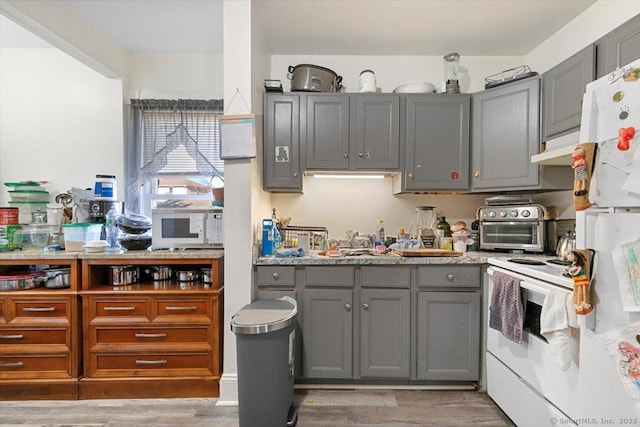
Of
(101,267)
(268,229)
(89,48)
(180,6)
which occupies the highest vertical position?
(180,6)

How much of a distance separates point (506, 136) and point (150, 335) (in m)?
2.94

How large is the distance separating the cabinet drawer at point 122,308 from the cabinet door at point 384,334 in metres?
1.49

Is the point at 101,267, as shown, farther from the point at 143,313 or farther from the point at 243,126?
the point at 243,126

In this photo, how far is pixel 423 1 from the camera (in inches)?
83.1

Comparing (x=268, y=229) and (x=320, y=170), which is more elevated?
(x=320, y=170)

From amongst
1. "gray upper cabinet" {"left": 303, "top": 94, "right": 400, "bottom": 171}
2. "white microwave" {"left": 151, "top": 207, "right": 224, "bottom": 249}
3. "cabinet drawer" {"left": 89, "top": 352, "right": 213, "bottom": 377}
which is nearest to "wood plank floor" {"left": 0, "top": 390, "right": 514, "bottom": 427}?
"cabinet drawer" {"left": 89, "top": 352, "right": 213, "bottom": 377}

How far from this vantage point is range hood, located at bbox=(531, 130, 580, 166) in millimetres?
1769

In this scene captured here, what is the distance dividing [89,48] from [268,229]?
83.2 inches

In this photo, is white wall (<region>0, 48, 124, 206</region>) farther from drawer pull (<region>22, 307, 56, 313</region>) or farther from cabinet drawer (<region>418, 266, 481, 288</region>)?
cabinet drawer (<region>418, 266, 481, 288</region>)

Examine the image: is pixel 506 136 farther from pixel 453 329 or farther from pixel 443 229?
pixel 453 329

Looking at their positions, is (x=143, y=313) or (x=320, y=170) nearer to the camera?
(x=143, y=313)

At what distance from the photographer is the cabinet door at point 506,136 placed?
2.21 metres

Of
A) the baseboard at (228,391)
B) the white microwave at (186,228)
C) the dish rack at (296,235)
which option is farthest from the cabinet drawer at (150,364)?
the dish rack at (296,235)

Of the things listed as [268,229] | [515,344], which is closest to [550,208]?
[515,344]
